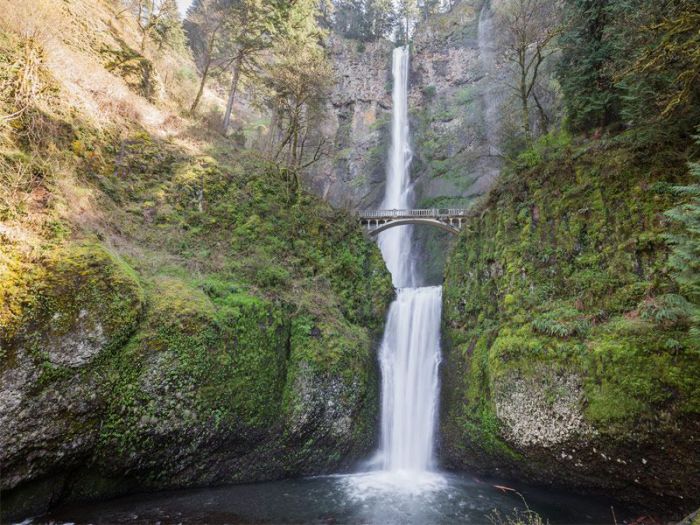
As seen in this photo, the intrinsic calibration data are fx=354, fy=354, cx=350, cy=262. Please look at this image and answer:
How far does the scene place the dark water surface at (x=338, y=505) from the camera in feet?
23.3

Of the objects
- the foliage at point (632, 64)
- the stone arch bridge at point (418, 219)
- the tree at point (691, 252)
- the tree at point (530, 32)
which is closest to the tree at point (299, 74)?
the stone arch bridge at point (418, 219)

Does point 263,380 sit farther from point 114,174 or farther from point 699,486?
point 699,486

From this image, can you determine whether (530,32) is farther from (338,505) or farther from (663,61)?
(338,505)

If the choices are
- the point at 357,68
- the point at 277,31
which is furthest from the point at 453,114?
the point at 277,31

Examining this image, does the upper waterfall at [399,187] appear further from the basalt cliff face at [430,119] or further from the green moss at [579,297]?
the green moss at [579,297]

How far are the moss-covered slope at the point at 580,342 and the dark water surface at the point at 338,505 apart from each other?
608mm

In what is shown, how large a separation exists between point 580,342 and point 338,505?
683cm

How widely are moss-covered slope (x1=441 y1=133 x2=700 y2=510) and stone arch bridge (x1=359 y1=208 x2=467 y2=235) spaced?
9.62 metres

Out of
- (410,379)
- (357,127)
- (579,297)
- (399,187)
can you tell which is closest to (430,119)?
(357,127)

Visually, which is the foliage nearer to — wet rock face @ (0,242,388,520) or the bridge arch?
the bridge arch

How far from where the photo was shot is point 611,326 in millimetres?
7781

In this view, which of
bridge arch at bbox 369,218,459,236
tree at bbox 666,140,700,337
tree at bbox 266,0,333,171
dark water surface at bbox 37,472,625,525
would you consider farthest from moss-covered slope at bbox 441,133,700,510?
tree at bbox 266,0,333,171

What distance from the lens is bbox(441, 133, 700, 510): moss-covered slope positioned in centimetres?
676

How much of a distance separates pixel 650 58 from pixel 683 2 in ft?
3.36
